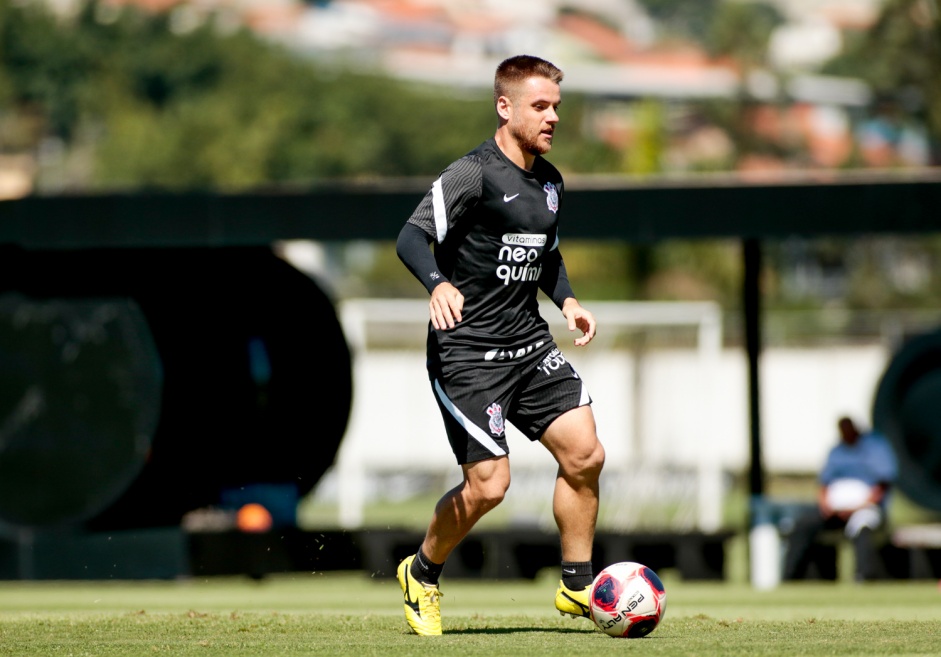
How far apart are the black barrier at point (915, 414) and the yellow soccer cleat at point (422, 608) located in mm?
13335

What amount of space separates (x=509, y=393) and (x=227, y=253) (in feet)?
28.9

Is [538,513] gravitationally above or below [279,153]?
below

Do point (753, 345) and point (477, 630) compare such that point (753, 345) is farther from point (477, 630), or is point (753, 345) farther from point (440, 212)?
point (440, 212)

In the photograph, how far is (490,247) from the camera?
22.6ft

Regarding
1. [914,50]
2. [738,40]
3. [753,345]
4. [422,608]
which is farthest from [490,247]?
[738,40]

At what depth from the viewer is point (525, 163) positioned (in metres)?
6.99

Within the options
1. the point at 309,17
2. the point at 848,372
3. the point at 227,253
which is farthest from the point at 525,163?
the point at 309,17

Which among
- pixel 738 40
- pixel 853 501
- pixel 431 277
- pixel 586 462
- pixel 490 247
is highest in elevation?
pixel 738 40

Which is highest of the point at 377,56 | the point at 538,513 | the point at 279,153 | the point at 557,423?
the point at 377,56

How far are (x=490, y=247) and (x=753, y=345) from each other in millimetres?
8485

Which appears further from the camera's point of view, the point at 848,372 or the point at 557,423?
the point at 848,372

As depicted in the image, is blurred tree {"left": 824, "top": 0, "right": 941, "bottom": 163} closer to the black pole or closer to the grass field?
the black pole

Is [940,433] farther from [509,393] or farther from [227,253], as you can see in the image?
[509,393]

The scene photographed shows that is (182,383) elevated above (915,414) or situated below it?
above
